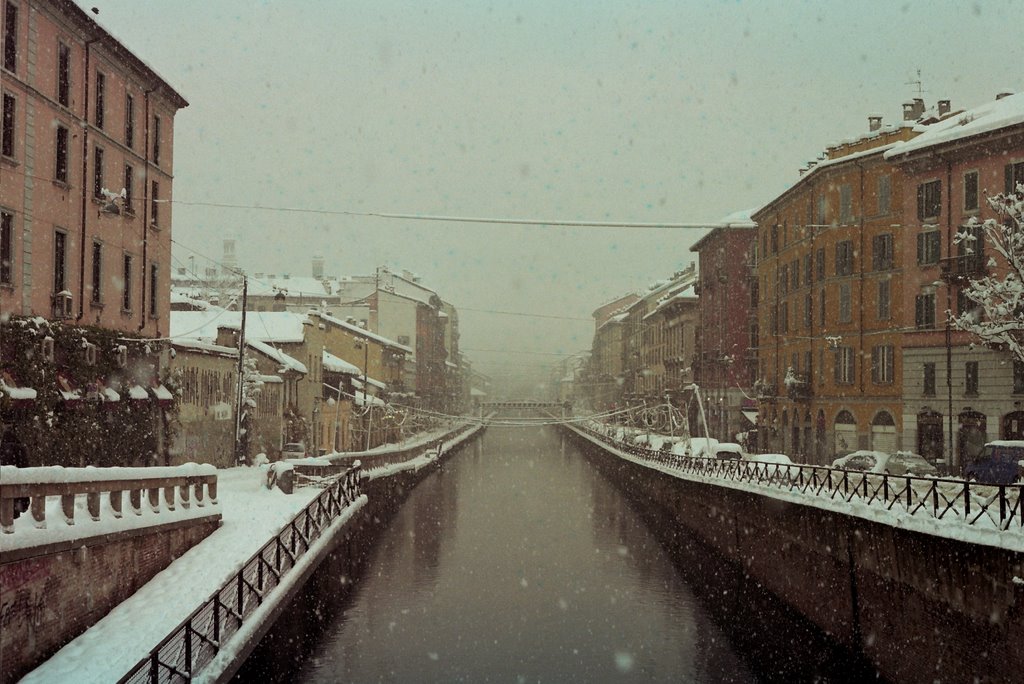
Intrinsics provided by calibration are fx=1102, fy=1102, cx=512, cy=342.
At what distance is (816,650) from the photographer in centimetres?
2062

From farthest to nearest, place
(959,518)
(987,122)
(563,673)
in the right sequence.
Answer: (987,122), (563,673), (959,518)

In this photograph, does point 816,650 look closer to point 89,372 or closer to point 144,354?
point 89,372

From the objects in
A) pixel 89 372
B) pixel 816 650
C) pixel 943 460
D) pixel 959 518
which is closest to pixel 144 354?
pixel 89 372

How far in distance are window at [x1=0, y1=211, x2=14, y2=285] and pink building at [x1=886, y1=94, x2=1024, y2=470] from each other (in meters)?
30.5

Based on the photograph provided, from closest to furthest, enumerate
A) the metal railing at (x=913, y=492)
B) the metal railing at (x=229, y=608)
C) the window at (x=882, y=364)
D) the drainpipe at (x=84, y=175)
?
the metal railing at (x=229, y=608) → the metal railing at (x=913, y=492) → the drainpipe at (x=84, y=175) → the window at (x=882, y=364)

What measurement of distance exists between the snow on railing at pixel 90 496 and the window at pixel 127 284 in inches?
578

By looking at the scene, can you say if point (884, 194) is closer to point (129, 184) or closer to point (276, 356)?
point (276, 356)

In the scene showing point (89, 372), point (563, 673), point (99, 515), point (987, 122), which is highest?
point (987, 122)

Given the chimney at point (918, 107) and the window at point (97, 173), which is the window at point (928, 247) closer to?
the chimney at point (918, 107)

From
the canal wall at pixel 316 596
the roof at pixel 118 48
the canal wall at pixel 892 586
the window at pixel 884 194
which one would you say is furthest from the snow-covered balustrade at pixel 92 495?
the window at pixel 884 194

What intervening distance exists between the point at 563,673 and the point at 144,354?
19273 mm

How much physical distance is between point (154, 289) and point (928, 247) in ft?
95.9

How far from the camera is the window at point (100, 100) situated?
3125 centimetres

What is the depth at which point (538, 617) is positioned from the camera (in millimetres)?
25297
